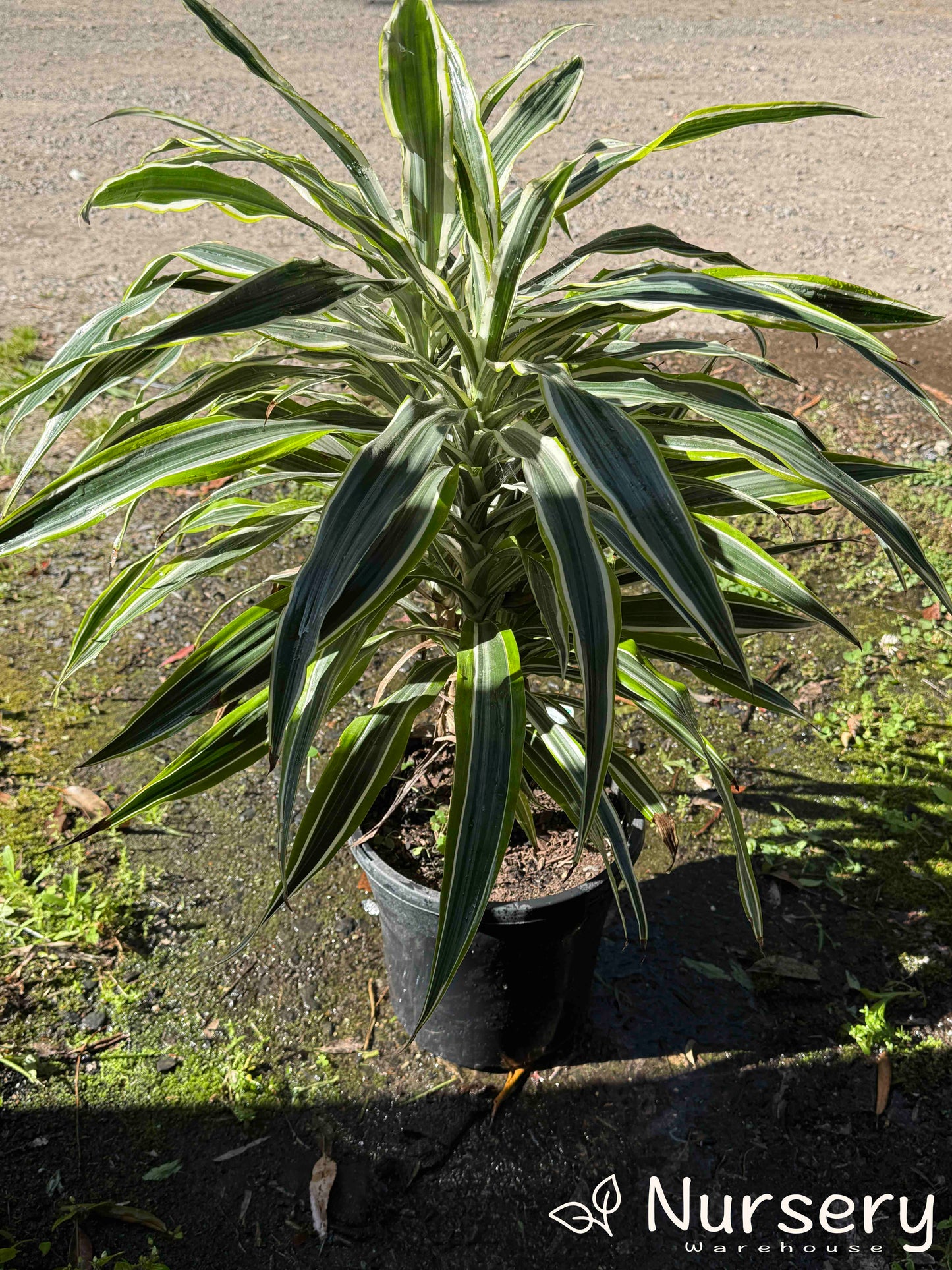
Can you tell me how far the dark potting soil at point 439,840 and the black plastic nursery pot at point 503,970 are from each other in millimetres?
63

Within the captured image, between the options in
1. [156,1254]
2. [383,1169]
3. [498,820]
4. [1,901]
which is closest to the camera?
[498,820]

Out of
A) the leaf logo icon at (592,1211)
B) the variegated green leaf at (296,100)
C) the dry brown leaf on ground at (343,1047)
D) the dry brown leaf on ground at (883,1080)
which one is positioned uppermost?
the variegated green leaf at (296,100)

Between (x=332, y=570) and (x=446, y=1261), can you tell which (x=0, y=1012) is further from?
(x=332, y=570)

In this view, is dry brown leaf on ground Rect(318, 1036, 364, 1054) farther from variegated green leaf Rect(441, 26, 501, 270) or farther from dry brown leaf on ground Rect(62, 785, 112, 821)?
variegated green leaf Rect(441, 26, 501, 270)

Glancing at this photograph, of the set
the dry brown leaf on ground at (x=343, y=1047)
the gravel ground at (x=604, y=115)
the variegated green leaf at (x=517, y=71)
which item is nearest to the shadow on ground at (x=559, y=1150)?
the dry brown leaf on ground at (x=343, y=1047)

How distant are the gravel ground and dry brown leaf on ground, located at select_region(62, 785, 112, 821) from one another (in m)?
2.42

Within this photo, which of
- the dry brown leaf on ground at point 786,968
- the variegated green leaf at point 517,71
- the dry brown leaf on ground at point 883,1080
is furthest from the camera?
the dry brown leaf on ground at point 786,968

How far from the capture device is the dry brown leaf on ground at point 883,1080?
1961 mm

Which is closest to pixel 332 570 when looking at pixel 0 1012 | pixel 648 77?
pixel 0 1012

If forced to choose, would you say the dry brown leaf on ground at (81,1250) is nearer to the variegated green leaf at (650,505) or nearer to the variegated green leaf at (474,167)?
the variegated green leaf at (650,505)

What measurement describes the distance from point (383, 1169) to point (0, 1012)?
85cm

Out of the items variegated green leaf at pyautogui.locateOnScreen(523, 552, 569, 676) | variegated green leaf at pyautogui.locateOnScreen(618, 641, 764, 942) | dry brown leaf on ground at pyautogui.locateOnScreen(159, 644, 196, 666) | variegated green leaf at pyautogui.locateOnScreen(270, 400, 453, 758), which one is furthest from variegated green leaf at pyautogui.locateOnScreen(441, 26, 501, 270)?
dry brown leaf on ground at pyautogui.locateOnScreen(159, 644, 196, 666)

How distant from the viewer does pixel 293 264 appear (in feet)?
3.75

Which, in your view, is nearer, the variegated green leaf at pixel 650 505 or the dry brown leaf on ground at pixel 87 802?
the variegated green leaf at pixel 650 505
